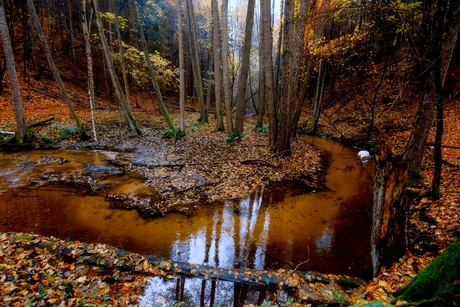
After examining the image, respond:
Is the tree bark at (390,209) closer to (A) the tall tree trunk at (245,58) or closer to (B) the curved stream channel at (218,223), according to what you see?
(B) the curved stream channel at (218,223)

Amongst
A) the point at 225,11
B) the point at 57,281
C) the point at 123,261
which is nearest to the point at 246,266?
the point at 123,261

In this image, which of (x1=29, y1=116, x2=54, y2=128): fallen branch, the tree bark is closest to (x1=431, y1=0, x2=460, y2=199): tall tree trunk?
the tree bark

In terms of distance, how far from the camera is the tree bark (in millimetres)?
3717

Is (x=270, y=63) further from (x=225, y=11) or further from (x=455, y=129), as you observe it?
(x=455, y=129)

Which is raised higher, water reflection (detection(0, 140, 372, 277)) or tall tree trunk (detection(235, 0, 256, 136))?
tall tree trunk (detection(235, 0, 256, 136))

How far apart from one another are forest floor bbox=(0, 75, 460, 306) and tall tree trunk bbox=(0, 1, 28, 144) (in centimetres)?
105

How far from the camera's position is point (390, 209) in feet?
12.5

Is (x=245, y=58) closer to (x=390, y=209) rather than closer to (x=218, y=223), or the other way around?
(x=218, y=223)

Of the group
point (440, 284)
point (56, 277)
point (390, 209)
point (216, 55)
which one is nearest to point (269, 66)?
point (216, 55)

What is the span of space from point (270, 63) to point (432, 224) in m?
7.95

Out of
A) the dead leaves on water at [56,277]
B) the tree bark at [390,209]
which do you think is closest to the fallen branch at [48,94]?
the dead leaves on water at [56,277]

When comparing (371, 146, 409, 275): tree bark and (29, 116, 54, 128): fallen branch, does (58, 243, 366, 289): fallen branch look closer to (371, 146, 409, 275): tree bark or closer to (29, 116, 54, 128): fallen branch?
(371, 146, 409, 275): tree bark

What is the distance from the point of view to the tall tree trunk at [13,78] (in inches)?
364

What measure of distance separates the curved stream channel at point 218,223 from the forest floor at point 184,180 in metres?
0.70
